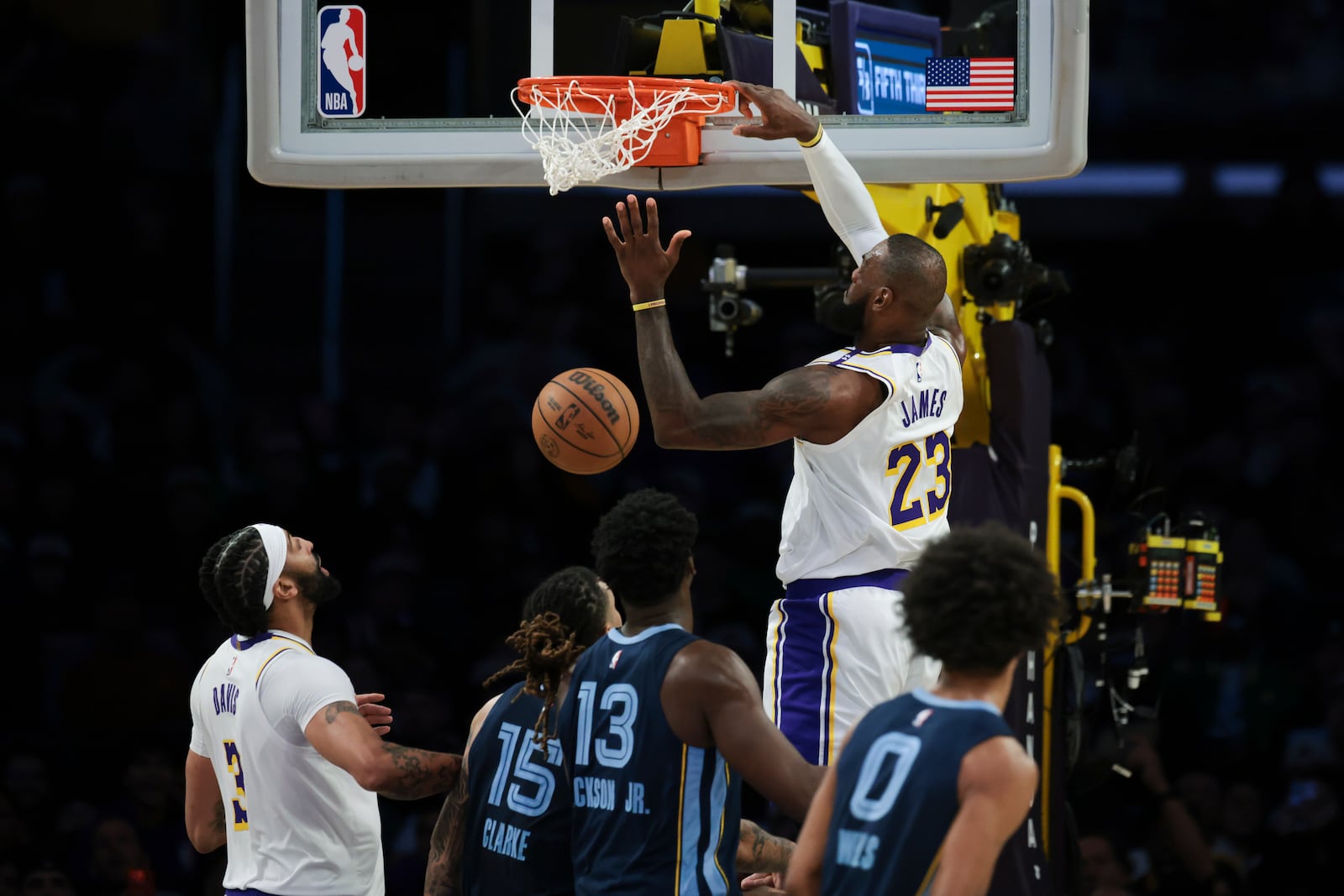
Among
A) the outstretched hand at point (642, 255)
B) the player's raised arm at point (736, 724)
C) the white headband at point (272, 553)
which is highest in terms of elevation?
the outstretched hand at point (642, 255)

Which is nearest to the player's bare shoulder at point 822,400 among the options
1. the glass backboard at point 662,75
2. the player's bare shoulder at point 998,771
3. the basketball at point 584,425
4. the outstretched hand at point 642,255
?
the outstretched hand at point 642,255

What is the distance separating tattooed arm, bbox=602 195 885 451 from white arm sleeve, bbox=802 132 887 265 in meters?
0.56

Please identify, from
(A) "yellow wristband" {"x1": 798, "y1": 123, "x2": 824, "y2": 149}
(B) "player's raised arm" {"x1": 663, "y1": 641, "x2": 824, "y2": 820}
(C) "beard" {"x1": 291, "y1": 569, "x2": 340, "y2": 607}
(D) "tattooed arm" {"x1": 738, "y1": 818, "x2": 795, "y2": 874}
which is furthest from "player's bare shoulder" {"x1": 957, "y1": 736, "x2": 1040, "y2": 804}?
(C) "beard" {"x1": 291, "y1": 569, "x2": 340, "y2": 607}

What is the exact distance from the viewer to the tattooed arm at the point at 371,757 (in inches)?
173

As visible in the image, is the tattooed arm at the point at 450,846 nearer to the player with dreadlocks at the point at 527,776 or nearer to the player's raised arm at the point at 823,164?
the player with dreadlocks at the point at 527,776

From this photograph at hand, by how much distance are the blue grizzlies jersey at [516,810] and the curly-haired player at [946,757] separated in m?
Answer: 1.29

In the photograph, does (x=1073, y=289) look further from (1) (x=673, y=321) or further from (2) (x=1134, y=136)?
(1) (x=673, y=321)

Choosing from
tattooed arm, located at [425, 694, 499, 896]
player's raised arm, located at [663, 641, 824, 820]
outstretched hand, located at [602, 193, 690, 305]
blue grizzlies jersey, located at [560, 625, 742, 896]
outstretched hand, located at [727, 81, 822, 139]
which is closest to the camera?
player's raised arm, located at [663, 641, 824, 820]

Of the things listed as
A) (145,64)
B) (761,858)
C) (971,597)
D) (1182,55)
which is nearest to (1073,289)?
(1182,55)

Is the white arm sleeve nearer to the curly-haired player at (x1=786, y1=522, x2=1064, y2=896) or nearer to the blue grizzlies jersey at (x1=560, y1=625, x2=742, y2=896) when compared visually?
the blue grizzlies jersey at (x1=560, y1=625, x2=742, y2=896)

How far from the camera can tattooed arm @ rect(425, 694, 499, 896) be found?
4586mm

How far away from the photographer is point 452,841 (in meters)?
4.61

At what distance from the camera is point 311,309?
1085cm

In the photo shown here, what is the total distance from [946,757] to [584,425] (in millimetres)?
2085
